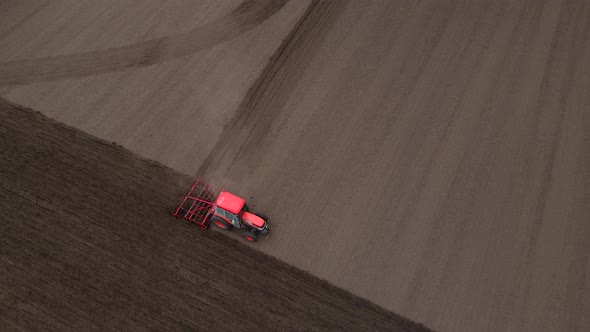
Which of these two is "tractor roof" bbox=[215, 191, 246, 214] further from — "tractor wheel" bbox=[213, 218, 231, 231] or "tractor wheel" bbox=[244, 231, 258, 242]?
"tractor wheel" bbox=[244, 231, 258, 242]

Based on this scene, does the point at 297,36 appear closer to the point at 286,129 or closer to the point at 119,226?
the point at 286,129

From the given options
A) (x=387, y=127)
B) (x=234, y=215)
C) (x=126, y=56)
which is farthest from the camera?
(x=126, y=56)

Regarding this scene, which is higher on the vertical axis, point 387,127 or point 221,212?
point 387,127

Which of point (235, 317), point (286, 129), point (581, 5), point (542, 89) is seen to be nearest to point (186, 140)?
point (286, 129)

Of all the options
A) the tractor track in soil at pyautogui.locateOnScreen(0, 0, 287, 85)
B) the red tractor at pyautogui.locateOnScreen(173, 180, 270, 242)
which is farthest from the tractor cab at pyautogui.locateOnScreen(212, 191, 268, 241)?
the tractor track in soil at pyautogui.locateOnScreen(0, 0, 287, 85)

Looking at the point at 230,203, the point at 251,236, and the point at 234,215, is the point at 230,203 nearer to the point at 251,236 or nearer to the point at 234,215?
the point at 234,215

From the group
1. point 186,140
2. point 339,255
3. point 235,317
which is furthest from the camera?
point 186,140

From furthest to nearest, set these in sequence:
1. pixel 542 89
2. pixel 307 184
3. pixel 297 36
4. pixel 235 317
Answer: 1. pixel 297 36
2. pixel 542 89
3. pixel 307 184
4. pixel 235 317

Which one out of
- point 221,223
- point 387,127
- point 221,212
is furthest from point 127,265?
point 387,127
